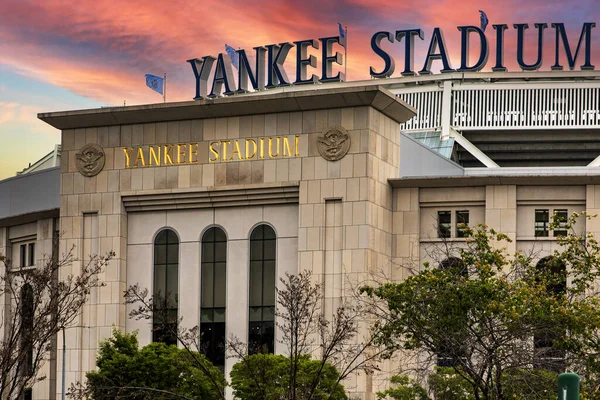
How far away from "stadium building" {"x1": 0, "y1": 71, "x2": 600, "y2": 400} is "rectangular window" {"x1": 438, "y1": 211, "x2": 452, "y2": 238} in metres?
0.05

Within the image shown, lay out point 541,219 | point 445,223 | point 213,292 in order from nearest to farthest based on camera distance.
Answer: point 541,219 < point 445,223 < point 213,292

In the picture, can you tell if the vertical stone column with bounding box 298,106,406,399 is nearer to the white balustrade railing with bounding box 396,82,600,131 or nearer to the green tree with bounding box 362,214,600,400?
the green tree with bounding box 362,214,600,400

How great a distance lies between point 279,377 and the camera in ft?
170

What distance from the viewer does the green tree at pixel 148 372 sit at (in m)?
51.7

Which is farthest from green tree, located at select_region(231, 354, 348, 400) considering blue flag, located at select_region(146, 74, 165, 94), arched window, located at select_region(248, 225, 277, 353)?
blue flag, located at select_region(146, 74, 165, 94)

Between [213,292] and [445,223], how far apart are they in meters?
11.1

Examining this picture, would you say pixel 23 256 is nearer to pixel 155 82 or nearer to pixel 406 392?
pixel 155 82

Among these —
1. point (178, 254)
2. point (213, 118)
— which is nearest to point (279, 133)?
point (213, 118)

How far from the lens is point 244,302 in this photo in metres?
60.6

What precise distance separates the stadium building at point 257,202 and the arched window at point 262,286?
0.06 meters

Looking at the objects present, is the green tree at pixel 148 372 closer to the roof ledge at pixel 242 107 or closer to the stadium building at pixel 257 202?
the stadium building at pixel 257 202

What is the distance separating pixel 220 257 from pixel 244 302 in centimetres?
258

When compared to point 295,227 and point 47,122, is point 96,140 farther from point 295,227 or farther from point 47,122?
point 295,227

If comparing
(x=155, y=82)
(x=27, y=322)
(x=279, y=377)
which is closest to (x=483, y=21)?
(x=155, y=82)
